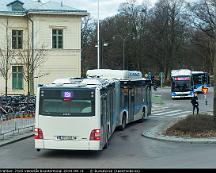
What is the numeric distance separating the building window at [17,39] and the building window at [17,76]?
2.25 metres

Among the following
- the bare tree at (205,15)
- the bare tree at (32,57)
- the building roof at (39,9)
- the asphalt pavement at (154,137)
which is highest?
the bare tree at (205,15)

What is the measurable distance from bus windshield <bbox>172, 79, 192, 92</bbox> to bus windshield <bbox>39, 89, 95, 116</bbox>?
139 feet

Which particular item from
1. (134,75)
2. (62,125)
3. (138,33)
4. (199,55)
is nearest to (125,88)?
(134,75)

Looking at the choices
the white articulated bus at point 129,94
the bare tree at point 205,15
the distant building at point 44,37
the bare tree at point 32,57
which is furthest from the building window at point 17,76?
the bare tree at point 205,15

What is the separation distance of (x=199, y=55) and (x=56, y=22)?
160 ft

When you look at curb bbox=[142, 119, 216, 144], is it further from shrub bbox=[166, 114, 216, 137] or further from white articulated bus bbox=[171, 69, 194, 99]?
white articulated bus bbox=[171, 69, 194, 99]

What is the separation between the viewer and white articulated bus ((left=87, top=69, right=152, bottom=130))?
25.8m

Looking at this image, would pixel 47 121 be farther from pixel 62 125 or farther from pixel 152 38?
pixel 152 38

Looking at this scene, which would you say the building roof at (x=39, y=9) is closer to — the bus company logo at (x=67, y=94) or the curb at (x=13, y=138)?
the curb at (x=13, y=138)

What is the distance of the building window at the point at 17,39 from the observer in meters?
49.0

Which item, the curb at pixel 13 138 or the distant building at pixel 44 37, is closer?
the curb at pixel 13 138

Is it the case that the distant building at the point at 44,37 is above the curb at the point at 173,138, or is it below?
above

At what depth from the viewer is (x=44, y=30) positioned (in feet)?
157

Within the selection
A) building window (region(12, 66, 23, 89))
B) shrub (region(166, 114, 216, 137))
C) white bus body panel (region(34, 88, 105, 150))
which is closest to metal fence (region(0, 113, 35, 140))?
white bus body panel (region(34, 88, 105, 150))
